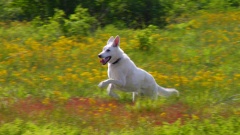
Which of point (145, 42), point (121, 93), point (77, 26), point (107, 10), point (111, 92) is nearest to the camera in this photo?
point (111, 92)

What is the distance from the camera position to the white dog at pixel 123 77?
8344 millimetres

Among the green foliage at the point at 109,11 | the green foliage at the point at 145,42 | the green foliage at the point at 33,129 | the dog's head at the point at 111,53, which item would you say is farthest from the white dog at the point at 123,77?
the green foliage at the point at 109,11

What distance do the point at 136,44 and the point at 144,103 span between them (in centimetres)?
396

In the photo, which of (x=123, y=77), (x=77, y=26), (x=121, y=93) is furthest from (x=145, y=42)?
(x=123, y=77)

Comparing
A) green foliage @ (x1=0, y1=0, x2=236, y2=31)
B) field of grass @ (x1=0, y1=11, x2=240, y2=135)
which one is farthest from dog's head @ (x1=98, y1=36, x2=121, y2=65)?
green foliage @ (x1=0, y1=0, x2=236, y2=31)

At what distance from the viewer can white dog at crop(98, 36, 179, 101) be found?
8344 mm

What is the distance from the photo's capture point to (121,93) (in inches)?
348

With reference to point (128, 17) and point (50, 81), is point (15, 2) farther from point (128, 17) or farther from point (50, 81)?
point (50, 81)

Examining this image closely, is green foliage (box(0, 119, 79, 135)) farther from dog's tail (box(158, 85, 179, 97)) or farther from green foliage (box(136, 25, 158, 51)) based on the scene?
green foliage (box(136, 25, 158, 51))

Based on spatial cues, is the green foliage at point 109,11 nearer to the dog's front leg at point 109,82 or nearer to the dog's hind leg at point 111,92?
the dog's hind leg at point 111,92

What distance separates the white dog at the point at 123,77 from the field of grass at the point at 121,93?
0.71 ft

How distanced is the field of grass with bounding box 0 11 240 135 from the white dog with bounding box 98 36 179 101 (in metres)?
0.22

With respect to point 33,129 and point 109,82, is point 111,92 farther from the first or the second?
point 33,129

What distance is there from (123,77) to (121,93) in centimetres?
54
